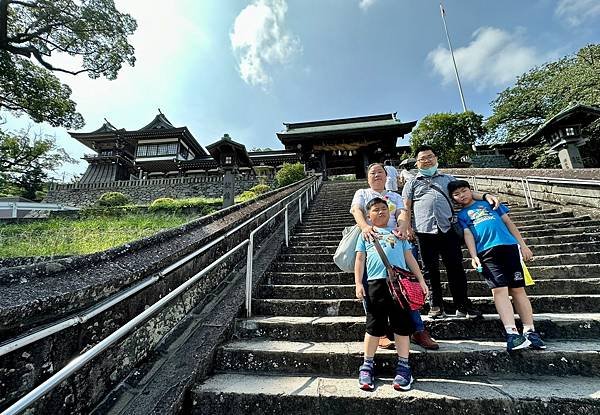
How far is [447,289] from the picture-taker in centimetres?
296

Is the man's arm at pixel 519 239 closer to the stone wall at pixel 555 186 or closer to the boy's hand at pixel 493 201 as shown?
the boy's hand at pixel 493 201

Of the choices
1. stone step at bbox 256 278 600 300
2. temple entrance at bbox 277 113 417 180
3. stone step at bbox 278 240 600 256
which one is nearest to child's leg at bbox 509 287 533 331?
stone step at bbox 256 278 600 300

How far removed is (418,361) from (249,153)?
26.4m

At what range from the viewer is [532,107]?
1862 cm

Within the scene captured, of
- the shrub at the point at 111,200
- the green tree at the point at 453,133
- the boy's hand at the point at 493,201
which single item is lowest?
the boy's hand at the point at 493,201

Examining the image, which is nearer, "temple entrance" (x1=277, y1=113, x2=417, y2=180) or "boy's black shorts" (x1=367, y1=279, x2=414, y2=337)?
"boy's black shorts" (x1=367, y1=279, x2=414, y2=337)

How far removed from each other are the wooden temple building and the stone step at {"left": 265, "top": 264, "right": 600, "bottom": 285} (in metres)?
15.9

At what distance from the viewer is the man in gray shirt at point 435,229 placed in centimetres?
244

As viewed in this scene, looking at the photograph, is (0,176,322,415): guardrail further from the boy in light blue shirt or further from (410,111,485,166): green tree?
(410,111,485,166): green tree

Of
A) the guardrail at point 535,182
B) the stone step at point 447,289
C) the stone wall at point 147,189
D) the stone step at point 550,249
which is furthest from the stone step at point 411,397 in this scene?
the stone wall at point 147,189

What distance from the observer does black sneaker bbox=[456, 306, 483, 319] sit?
2.32m

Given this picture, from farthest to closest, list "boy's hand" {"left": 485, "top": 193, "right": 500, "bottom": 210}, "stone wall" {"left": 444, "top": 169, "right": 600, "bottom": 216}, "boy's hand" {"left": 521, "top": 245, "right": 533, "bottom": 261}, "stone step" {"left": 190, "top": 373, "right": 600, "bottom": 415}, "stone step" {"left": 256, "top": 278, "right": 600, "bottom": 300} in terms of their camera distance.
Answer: "stone wall" {"left": 444, "top": 169, "right": 600, "bottom": 216}, "stone step" {"left": 256, "top": 278, "right": 600, "bottom": 300}, "boy's hand" {"left": 485, "top": 193, "right": 500, "bottom": 210}, "boy's hand" {"left": 521, "top": 245, "right": 533, "bottom": 261}, "stone step" {"left": 190, "top": 373, "right": 600, "bottom": 415}

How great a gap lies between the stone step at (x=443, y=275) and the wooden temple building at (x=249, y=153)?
15.9 m

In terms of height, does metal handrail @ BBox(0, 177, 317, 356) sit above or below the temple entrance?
below
